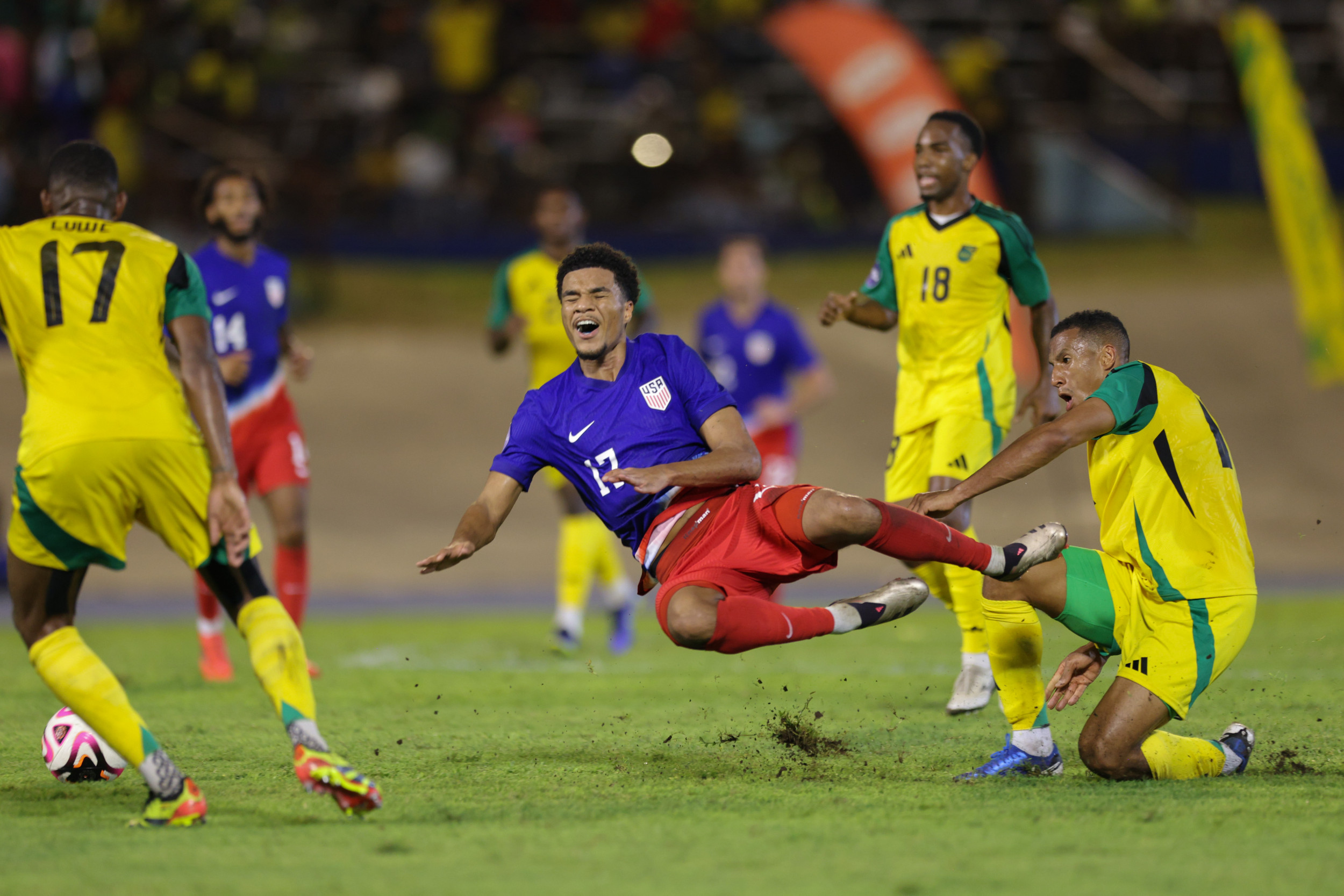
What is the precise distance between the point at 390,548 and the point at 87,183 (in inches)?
381

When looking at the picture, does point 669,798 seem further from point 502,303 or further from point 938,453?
point 502,303

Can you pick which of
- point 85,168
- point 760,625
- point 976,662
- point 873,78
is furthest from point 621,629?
point 873,78

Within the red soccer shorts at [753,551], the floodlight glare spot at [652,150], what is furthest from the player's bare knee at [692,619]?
the floodlight glare spot at [652,150]

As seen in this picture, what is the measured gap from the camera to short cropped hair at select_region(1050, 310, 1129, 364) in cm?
518

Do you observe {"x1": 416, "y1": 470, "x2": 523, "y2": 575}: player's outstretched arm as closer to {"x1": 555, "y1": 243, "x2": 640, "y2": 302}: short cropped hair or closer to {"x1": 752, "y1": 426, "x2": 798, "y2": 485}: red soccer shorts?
{"x1": 555, "y1": 243, "x2": 640, "y2": 302}: short cropped hair

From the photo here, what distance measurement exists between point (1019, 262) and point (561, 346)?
3.54 meters

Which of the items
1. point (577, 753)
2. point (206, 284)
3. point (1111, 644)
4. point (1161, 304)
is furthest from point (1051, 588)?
point (1161, 304)

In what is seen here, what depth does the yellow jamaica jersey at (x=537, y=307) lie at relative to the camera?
9.51m

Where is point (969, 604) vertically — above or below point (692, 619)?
below

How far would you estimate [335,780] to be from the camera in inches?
173

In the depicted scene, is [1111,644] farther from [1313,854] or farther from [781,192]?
[781,192]

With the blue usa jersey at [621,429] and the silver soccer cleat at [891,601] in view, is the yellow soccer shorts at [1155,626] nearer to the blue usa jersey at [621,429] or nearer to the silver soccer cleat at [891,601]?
the silver soccer cleat at [891,601]

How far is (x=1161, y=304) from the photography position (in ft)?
61.5

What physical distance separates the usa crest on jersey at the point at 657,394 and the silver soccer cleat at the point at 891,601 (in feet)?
3.16
